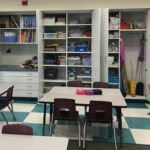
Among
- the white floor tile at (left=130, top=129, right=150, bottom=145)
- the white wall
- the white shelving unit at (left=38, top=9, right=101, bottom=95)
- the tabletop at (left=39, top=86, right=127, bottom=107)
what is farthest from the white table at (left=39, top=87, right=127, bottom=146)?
the white wall

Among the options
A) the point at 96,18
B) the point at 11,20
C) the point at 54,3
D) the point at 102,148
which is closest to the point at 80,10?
the point at 96,18

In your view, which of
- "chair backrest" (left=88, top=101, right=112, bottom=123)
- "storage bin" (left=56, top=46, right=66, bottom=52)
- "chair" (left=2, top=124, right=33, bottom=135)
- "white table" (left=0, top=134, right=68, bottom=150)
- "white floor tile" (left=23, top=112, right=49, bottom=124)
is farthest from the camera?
"storage bin" (left=56, top=46, right=66, bottom=52)

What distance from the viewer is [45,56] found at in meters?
6.15

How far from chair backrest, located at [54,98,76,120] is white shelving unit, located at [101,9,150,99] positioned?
259 centimetres

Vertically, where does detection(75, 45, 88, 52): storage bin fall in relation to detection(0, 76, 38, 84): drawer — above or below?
above

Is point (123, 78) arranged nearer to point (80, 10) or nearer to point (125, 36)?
point (125, 36)

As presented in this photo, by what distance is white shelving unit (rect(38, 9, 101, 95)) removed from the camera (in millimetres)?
5638

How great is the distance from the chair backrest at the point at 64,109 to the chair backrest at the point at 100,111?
0.26 meters

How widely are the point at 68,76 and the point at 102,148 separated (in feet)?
10.1

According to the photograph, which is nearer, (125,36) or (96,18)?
(96,18)

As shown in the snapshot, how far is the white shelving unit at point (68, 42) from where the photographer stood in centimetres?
564

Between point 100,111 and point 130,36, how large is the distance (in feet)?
11.9

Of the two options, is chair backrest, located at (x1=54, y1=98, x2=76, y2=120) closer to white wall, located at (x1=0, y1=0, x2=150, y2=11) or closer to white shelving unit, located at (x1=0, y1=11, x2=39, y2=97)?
white shelving unit, located at (x1=0, y1=11, x2=39, y2=97)

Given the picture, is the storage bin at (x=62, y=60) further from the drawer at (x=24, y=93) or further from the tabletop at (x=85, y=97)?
the tabletop at (x=85, y=97)
